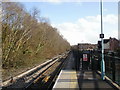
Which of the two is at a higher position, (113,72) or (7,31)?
(7,31)

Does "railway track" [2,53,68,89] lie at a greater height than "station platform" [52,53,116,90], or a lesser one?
lesser

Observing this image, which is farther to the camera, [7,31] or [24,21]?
[24,21]

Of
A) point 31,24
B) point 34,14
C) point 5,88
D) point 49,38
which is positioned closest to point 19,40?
point 31,24

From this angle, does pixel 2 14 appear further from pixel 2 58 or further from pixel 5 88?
pixel 5 88

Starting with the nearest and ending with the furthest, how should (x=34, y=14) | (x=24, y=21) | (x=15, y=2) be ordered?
(x=15, y=2), (x=24, y=21), (x=34, y=14)

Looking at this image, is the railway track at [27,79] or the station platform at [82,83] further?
the railway track at [27,79]

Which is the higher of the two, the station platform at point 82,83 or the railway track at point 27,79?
the station platform at point 82,83

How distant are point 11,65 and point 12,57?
102cm

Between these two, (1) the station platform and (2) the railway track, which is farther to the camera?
(2) the railway track

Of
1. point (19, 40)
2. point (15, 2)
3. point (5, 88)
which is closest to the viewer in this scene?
point (5, 88)

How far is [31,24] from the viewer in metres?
36.1

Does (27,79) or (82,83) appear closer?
(82,83)

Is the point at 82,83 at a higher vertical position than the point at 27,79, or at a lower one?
higher

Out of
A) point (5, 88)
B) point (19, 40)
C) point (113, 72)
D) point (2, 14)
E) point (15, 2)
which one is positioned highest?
point (15, 2)
